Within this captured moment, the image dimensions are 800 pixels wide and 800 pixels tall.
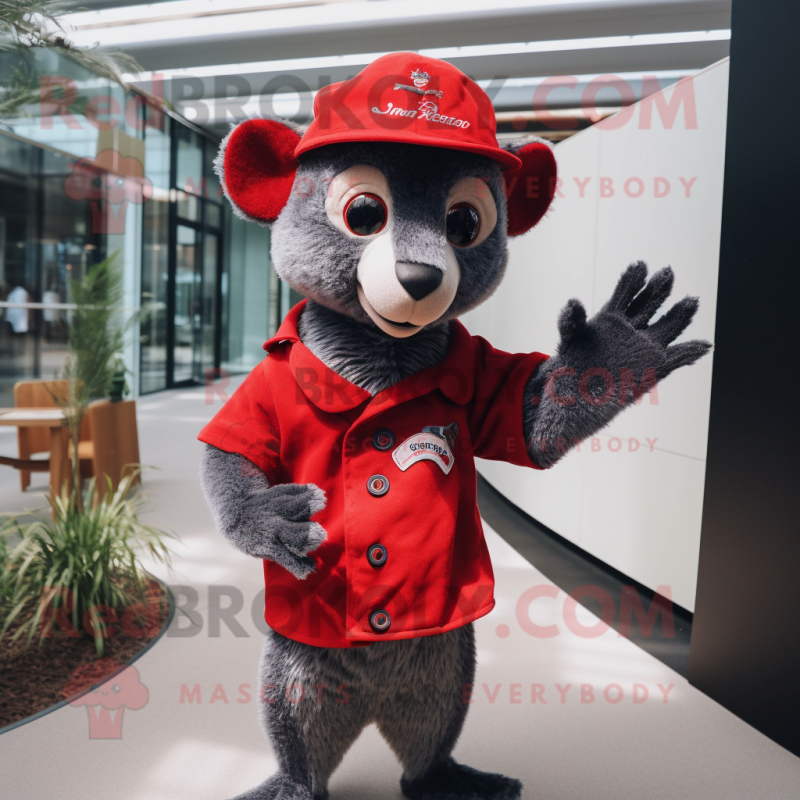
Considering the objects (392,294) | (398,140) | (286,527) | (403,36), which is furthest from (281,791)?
(403,36)

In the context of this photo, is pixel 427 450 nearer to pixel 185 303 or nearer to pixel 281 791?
pixel 281 791

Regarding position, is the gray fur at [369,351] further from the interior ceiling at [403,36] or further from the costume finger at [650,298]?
the interior ceiling at [403,36]

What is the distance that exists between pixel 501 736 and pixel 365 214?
146cm

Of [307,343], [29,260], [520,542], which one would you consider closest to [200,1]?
[29,260]

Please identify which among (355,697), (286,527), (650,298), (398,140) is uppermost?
(398,140)

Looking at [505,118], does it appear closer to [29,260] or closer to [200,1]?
[200,1]

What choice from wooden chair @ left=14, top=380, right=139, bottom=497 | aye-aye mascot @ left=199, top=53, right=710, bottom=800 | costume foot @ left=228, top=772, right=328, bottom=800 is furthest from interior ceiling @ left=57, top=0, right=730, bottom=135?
costume foot @ left=228, top=772, right=328, bottom=800

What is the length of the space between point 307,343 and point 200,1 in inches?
211

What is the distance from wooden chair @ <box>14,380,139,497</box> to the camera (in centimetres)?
377

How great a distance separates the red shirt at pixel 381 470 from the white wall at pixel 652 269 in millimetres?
1001

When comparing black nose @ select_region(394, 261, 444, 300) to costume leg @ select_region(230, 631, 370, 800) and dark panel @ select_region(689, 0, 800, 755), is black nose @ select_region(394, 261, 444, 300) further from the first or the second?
dark panel @ select_region(689, 0, 800, 755)

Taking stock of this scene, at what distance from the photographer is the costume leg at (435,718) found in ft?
3.89

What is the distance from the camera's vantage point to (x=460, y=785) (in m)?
1.32

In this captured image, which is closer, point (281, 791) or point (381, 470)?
point (381, 470)
